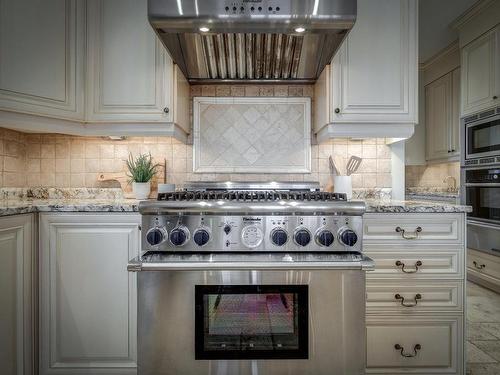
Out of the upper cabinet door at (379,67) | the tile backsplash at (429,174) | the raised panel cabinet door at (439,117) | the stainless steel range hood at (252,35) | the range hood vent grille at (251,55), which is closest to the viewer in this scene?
the stainless steel range hood at (252,35)

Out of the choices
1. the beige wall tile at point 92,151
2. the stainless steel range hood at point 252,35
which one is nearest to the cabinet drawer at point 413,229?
the stainless steel range hood at point 252,35

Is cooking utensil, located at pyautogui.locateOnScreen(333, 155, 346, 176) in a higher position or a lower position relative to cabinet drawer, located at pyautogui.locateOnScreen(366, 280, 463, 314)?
higher

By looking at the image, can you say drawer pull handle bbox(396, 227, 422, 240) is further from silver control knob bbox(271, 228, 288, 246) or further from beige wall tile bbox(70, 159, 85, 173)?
beige wall tile bbox(70, 159, 85, 173)

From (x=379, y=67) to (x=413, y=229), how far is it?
92cm

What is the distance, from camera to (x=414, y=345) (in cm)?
159

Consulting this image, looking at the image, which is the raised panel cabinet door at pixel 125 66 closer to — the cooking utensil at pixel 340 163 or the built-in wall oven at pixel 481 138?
the cooking utensil at pixel 340 163

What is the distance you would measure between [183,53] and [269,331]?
1.48 meters

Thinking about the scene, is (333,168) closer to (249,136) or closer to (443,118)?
(249,136)

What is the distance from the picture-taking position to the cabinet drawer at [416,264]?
1578mm

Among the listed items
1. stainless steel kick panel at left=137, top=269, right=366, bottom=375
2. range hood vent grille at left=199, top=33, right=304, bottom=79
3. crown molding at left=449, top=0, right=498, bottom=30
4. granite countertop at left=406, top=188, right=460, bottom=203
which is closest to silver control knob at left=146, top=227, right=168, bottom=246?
stainless steel kick panel at left=137, top=269, right=366, bottom=375

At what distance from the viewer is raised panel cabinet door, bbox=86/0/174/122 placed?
1.79 metres

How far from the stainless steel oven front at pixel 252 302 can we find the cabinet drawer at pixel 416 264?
316mm

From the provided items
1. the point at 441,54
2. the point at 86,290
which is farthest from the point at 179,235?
the point at 441,54

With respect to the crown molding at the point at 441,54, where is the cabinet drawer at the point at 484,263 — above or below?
below
